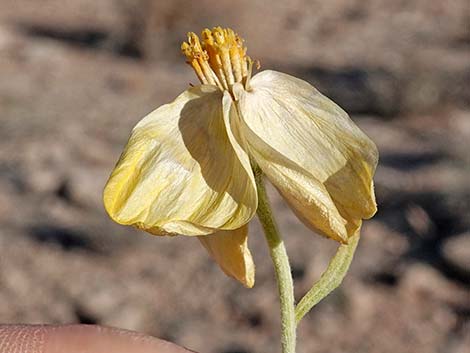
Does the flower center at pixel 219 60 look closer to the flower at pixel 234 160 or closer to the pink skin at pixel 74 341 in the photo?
the flower at pixel 234 160

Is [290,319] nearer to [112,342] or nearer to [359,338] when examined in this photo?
[112,342]

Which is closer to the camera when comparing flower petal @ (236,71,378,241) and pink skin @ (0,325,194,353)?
flower petal @ (236,71,378,241)

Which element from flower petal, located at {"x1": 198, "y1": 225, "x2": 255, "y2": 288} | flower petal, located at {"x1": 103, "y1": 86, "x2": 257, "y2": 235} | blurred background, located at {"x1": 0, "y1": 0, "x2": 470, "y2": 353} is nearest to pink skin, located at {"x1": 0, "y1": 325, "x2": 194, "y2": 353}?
flower petal, located at {"x1": 198, "y1": 225, "x2": 255, "y2": 288}

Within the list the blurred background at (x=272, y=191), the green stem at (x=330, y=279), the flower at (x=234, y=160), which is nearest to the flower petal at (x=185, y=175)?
the flower at (x=234, y=160)

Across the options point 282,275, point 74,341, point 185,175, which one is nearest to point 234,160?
point 185,175

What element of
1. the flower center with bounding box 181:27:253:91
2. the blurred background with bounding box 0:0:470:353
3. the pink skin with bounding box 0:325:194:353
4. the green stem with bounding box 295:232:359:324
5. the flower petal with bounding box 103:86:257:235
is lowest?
the blurred background with bounding box 0:0:470:353

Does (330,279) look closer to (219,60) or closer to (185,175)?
(185,175)

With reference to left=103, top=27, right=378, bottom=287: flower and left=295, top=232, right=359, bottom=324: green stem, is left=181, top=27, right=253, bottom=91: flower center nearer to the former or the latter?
left=103, top=27, right=378, bottom=287: flower

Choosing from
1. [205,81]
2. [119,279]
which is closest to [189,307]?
[119,279]
